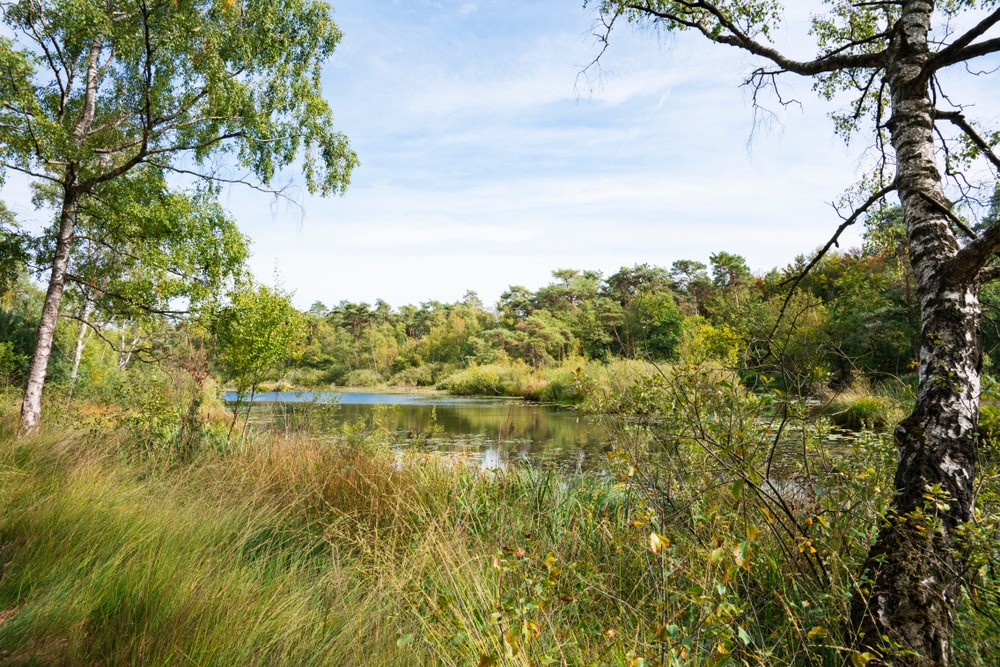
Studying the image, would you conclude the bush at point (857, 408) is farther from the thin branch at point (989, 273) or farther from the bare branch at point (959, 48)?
the thin branch at point (989, 273)

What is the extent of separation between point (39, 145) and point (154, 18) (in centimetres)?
253

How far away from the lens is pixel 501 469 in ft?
16.7

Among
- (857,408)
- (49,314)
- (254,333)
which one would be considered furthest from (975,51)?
(857,408)

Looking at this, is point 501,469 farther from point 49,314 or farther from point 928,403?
point 49,314

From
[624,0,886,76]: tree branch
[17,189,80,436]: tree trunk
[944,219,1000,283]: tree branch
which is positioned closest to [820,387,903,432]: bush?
[624,0,886,76]: tree branch

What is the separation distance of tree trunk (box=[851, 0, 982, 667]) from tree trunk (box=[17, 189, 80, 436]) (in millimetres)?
9395

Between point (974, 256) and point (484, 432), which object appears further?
point (484, 432)

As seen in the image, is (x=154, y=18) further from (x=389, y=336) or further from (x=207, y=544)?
(x=389, y=336)

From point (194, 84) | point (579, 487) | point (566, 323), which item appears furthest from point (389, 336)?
point (579, 487)

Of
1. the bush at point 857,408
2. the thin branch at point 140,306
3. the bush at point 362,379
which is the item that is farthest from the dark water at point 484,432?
the bush at point 362,379

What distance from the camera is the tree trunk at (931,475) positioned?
1955 millimetres

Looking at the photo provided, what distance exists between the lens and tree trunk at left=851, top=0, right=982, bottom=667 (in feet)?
6.41

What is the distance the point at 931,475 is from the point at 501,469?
3.52 meters

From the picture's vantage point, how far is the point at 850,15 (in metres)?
4.44
